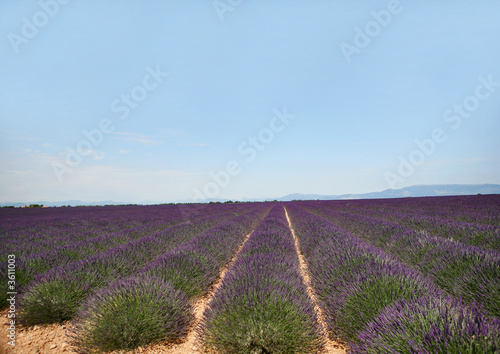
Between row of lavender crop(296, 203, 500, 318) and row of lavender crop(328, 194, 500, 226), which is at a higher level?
row of lavender crop(296, 203, 500, 318)

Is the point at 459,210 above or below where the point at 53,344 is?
below

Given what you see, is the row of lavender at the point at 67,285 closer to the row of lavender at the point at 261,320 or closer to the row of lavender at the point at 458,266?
the row of lavender at the point at 261,320

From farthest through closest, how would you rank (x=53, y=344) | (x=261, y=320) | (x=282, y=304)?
(x=53, y=344) → (x=282, y=304) → (x=261, y=320)

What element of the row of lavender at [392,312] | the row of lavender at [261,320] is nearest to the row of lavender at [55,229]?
the row of lavender at [261,320]

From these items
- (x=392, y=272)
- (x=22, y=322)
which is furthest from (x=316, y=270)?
(x=22, y=322)

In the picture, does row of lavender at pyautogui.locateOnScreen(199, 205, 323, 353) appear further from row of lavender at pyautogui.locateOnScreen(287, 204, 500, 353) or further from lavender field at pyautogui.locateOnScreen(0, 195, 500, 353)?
row of lavender at pyautogui.locateOnScreen(287, 204, 500, 353)

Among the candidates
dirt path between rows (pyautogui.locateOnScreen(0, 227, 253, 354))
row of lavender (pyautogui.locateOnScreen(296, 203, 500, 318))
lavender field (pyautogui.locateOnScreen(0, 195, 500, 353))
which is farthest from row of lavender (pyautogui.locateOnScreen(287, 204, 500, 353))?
dirt path between rows (pyautogui.locateOnScreen(0, 227, 253, 354))

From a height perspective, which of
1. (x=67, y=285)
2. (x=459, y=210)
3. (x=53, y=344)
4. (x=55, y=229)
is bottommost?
(x=459, y=210)

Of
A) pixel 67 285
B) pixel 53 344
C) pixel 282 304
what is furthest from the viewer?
pixel 67 285

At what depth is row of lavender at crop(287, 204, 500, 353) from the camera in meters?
1.34

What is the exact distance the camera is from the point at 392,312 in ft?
6.02

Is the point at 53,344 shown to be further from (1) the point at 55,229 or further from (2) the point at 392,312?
(1) the point at 55,229

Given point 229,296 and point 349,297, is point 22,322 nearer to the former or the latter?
point 229,296

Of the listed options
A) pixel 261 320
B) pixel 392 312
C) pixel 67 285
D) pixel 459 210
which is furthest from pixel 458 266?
pixel 459 210
